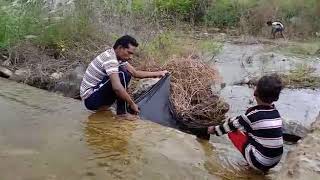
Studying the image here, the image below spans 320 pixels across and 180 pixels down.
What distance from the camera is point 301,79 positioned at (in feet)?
35.1

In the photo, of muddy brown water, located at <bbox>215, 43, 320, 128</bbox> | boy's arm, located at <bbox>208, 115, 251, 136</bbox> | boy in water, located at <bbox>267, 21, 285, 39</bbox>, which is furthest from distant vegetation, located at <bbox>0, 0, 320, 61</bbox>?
boy in water, located at <bbox>267, 21, 285, 39</bbox>

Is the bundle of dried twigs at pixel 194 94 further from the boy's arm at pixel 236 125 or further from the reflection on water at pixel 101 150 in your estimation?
the boy's arm at pixel 236 125

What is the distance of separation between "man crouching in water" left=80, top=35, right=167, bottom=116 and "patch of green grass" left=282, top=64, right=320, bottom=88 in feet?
16.0

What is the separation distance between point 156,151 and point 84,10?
5.42 meters

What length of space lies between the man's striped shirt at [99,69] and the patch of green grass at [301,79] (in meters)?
5.51

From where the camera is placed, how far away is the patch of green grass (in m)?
10.5

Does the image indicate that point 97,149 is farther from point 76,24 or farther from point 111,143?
point 76,24

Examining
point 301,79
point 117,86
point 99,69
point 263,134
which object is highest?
point 99,69

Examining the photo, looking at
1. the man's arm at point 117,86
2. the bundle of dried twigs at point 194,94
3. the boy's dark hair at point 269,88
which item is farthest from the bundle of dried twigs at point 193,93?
the boy's dark hair at point 269,88

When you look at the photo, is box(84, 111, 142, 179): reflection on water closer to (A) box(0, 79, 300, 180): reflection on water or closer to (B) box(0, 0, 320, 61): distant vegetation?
(A) box(0, 79, 300, 180): reflection on water

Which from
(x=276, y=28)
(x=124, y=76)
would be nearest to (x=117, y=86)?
(x=124, y=76)

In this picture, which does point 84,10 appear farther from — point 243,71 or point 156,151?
point 156,151

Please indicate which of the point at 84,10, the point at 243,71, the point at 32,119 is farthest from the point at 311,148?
the point at 243,71

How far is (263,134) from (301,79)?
6.58 m
